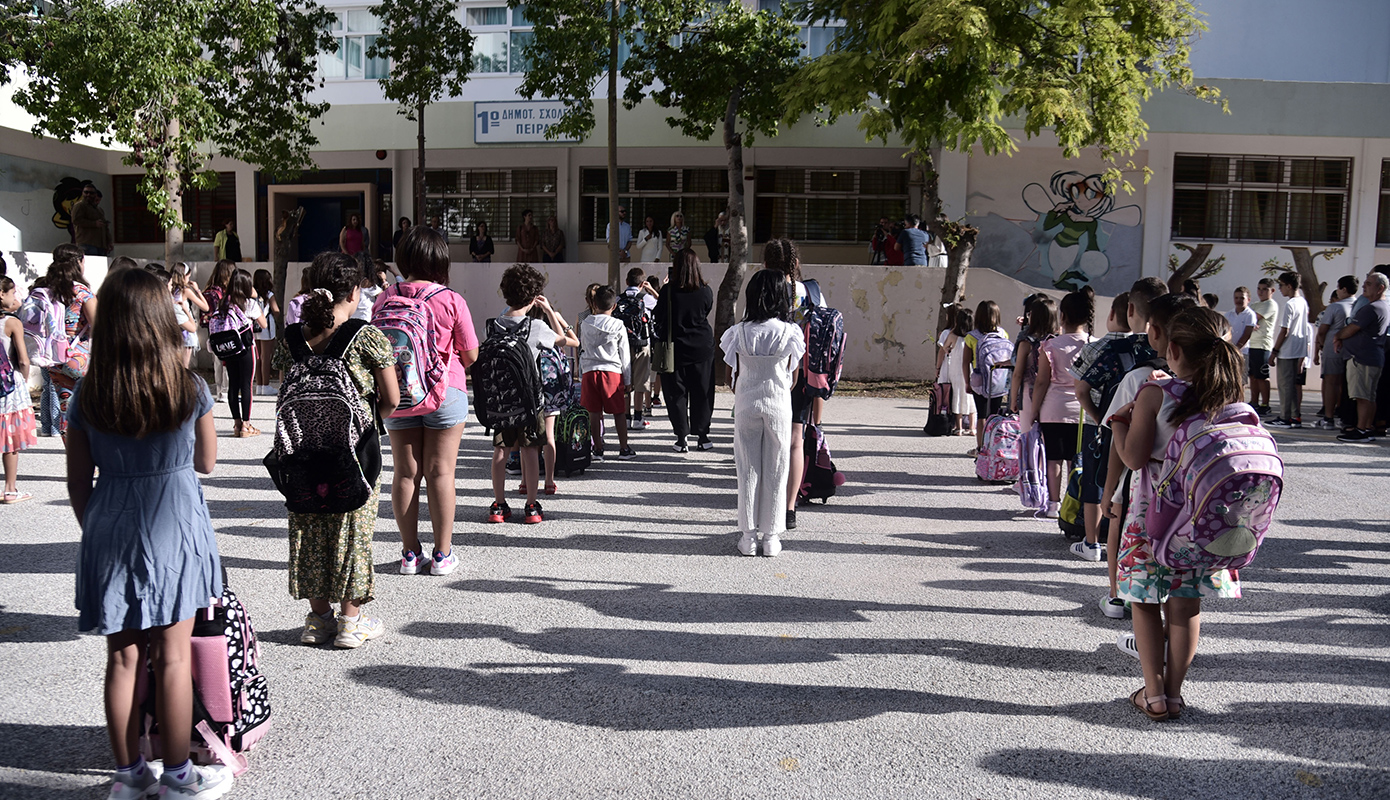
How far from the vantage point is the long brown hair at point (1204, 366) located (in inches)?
142

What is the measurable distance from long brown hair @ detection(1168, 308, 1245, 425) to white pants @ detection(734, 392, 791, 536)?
8.80 ft

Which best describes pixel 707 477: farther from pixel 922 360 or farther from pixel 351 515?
pixel 922 360

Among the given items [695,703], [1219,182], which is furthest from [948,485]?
[1219,182]

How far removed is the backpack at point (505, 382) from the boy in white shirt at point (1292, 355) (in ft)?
33.7

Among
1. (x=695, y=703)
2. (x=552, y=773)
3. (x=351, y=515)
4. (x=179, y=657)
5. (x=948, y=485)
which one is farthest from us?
(x=948, y=485)

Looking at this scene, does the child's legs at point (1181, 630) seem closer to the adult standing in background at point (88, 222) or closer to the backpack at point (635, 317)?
the backpack at point (635, 317)

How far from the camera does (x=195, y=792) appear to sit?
3195mm

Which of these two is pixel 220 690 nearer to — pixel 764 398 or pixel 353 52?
pixel 764 398

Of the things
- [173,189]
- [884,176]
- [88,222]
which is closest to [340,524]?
[173,189]

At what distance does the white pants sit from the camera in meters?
6.12

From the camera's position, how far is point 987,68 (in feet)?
35.7

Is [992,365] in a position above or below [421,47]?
below

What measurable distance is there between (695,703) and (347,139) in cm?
1930

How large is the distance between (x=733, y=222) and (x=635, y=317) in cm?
669
